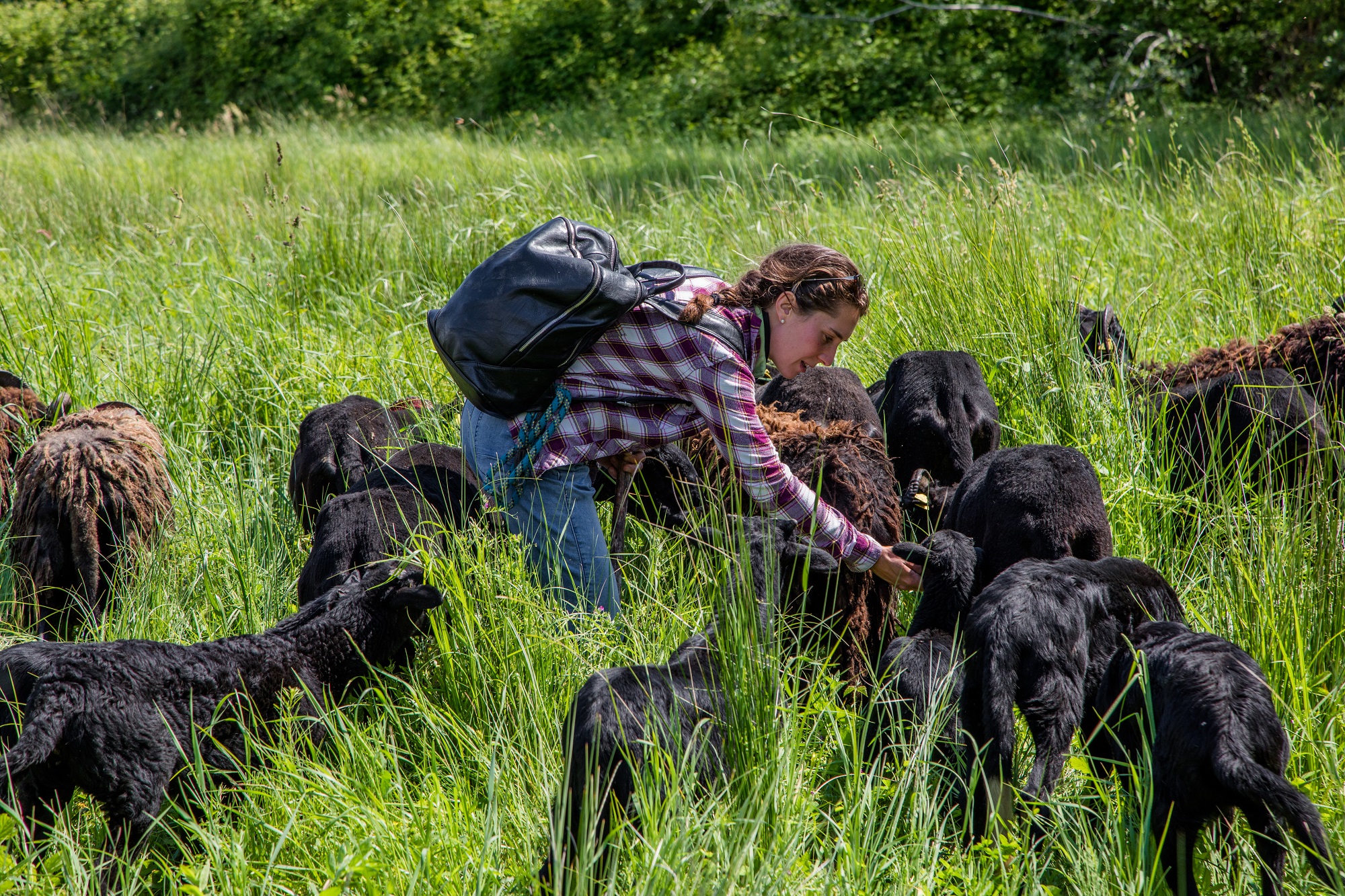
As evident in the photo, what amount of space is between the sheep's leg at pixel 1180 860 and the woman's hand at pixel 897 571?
3.83 feet

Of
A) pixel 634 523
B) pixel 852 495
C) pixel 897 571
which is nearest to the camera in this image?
pixel 897 571

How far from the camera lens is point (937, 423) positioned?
4.76 metres

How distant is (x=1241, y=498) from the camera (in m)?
3.95

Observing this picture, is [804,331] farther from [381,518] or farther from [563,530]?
[381,518]

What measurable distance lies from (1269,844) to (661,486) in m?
2.66

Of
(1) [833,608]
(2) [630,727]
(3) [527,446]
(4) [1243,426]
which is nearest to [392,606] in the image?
(3) [527,446]

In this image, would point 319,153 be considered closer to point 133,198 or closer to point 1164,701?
point 133,198

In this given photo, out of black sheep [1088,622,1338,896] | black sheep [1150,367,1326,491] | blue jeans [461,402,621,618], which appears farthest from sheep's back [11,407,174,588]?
black sheep [1150,367,1326,491]

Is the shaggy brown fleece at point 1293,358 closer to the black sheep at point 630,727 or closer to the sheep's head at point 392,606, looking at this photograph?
the black sheep at point 630,727

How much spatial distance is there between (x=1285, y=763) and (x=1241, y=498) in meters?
1.54

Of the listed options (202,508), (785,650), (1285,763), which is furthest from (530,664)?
(202,508)

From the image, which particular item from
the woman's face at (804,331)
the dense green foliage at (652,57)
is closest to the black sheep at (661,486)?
the woman's face at (804,331)

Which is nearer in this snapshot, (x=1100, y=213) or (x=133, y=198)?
(x=1100, y=213)

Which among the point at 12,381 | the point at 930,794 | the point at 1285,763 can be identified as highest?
the point at 12,381
